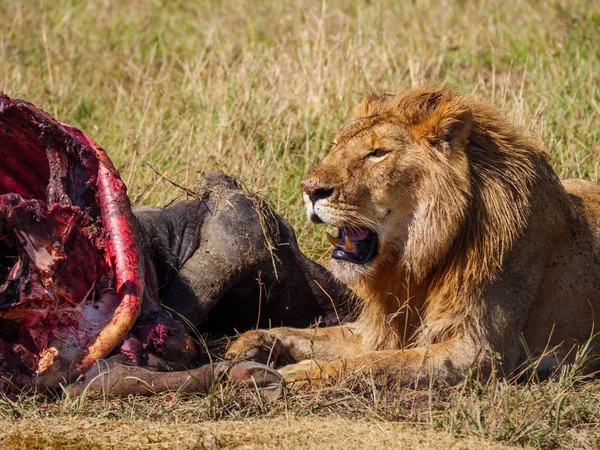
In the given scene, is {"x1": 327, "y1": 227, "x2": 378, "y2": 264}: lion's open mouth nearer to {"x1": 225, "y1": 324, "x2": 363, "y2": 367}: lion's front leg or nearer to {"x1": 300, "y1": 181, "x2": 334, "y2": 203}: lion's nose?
{"x1": 300, "y1": 181, "x2": 334, "y2": 203}: lion's nose

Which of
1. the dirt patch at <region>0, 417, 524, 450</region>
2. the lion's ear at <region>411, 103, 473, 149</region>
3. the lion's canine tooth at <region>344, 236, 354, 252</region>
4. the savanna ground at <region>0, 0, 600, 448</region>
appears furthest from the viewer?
the lion's canine tooth at <region>344, 236, 354, 252</region>

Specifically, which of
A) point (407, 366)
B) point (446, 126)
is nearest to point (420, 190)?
point (446, 126)

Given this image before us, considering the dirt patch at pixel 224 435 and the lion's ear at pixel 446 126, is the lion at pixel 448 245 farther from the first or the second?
the dirt patch at pixel 224 435

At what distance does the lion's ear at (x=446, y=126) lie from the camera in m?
4.20

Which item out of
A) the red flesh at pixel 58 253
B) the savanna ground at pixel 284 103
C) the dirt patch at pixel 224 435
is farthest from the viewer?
the red flesh at pixel 58 253

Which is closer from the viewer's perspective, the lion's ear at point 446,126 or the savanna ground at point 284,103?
the savanna ground at point 284,103

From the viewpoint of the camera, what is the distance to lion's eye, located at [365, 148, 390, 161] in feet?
13.8

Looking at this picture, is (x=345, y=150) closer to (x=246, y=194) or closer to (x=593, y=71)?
(x=246, y=194)

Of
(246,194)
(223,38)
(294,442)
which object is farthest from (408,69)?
(294,442)

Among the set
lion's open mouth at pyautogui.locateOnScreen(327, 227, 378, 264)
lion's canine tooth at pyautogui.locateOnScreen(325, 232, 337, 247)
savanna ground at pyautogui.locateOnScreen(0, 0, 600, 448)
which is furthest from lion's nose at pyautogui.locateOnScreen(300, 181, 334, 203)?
savanna ground at pyautogui.locateOnScreen(0, 0, 600, 448)

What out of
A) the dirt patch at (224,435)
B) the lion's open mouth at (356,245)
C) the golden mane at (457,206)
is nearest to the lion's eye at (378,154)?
the golden mane at (457,206)

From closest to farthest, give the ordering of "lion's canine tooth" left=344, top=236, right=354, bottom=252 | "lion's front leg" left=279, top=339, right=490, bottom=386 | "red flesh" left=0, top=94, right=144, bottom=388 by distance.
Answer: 1. "red flesh" left=0, top=94, right=144, bottom=388
2. "lion's front leg" left=279, top=339, right=490, bottom=386
3. "lion's canine tooth" left=344, top=236, right=354, bottom=252

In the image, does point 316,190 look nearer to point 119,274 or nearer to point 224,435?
point 119,274

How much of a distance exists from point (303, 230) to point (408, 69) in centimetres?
219
